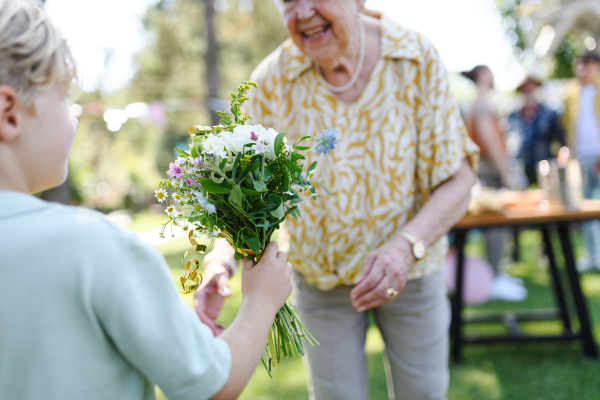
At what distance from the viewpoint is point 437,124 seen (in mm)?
1716

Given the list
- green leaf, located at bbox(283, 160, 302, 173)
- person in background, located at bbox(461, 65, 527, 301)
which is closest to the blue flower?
green leaf, located at bbox(283, 160, 302, 173)

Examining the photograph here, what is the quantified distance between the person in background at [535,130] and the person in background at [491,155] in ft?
4.72

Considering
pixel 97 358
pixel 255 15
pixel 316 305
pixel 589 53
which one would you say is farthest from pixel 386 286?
pixel 255 15

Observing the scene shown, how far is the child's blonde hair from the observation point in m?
0.83

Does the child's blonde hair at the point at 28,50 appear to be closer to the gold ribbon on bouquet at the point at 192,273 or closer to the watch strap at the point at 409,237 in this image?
the gold ribbon on bouquet at the point at 192,273

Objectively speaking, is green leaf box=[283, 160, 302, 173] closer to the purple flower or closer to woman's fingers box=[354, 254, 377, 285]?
the purple flower

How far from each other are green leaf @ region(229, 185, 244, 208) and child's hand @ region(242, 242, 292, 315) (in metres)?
0.18

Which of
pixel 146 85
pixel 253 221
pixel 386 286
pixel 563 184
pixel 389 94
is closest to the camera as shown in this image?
pixel 253 221

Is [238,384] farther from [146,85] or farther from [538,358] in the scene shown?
[146,85]

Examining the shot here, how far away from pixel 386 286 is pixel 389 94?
0.71 m

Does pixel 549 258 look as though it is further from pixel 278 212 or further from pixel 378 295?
pixel 278 212

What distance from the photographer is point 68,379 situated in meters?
0.85

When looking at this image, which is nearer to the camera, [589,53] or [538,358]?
[538,358]

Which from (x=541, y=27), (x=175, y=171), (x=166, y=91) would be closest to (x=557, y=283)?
(x=175, y=171)
